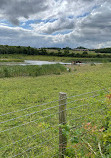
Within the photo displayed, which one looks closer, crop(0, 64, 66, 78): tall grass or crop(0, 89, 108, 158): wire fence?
crop(0, 89, 108, 158): wire fence

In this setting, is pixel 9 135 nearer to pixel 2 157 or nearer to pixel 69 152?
pixel 2 157

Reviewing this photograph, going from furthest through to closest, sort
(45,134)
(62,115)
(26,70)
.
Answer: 1. (26,70)
2. (45,134)
3. (62,115)

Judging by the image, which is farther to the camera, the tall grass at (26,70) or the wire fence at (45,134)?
the tall grass at (26,70)

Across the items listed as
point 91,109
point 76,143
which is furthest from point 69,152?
point 91,109

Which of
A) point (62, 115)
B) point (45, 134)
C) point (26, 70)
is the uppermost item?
point (62, 115)

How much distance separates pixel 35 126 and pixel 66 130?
1886mm

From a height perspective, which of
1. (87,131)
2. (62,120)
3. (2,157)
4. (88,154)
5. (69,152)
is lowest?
(2,157)

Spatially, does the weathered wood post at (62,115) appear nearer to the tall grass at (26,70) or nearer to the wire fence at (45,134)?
the wire fence at (45,134)

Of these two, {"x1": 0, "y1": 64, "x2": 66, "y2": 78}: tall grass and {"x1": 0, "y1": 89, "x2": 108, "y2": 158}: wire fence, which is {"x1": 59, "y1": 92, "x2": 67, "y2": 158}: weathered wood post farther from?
{"x1": 0, "y1": 64, "x2": 66, "y2": 78}: tall grass

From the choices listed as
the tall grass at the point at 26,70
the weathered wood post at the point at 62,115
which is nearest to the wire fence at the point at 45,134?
the weathered wood post at the point at 62,115

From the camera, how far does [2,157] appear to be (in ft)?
8.86

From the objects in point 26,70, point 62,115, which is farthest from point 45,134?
point 26,70

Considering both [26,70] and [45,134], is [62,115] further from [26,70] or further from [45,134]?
[26,70]

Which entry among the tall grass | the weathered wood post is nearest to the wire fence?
the weathered wood post
